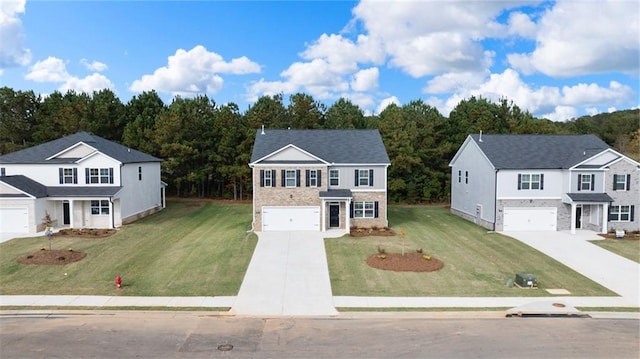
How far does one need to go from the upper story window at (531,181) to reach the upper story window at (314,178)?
1411 centimetres

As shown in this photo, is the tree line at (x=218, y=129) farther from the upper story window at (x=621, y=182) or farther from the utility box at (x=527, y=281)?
the utility box at (x=527, y=281)

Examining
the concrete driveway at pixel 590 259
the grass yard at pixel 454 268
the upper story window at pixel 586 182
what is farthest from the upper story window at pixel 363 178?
the upper story window at pixel 586 182

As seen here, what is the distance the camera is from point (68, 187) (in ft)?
106

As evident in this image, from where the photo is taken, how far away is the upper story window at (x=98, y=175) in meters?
32.5

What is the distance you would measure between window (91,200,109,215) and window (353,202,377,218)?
58.6 ft

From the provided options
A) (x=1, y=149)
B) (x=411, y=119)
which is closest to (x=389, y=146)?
(x=411, y=119)

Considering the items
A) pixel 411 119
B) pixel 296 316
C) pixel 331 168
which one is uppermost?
pixel 411 119

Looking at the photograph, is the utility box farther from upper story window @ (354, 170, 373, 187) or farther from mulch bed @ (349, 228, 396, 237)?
upper story window @ (354, 170, 373, 187)

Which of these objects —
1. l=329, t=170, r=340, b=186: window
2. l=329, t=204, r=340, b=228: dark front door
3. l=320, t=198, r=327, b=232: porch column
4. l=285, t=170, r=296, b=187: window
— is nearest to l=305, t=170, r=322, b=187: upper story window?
l=285, t=170, r=296, b=187: window

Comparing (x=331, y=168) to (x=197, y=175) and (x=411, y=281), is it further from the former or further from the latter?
(x=197, y=175)

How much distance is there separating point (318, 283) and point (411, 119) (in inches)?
1342

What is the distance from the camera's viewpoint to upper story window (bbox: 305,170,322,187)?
3047 centimetres

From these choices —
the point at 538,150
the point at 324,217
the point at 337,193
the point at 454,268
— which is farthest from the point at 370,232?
the point at 538,150

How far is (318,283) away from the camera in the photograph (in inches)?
771
